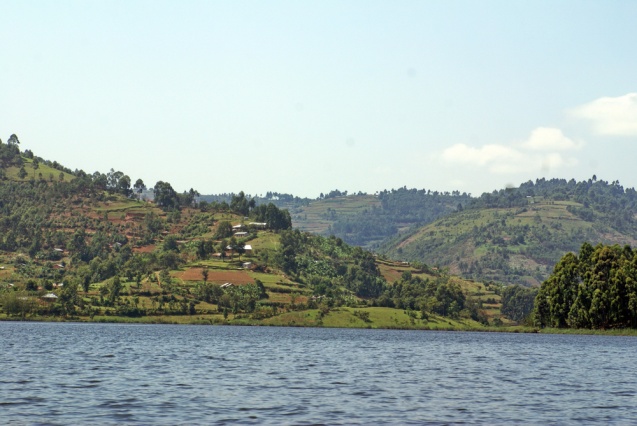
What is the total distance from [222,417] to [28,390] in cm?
1981

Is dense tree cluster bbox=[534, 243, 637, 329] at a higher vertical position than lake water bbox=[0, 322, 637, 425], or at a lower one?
higher

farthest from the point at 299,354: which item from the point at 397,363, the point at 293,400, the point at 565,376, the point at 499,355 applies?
the point at 293,400

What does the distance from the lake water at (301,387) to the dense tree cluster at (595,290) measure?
61170 millimetres

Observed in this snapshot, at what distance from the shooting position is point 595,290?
597 ft

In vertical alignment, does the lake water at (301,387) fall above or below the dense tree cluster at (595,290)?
below

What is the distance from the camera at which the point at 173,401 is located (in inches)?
2323

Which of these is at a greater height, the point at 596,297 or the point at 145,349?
the point at 596,297

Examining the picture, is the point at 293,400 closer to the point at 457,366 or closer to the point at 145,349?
the point at 457,366

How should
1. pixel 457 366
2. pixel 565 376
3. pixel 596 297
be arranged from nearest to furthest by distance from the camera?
1. pixel 565 376
2. pixel 457 366
3. pixel 596 297

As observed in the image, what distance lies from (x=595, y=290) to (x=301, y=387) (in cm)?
12821

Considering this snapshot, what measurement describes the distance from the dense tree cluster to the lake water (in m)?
61.2

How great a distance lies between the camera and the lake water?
176ft

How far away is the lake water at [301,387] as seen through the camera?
2109 inches

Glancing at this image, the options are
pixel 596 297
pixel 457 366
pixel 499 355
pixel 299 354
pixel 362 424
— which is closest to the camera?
pixel 362 424
